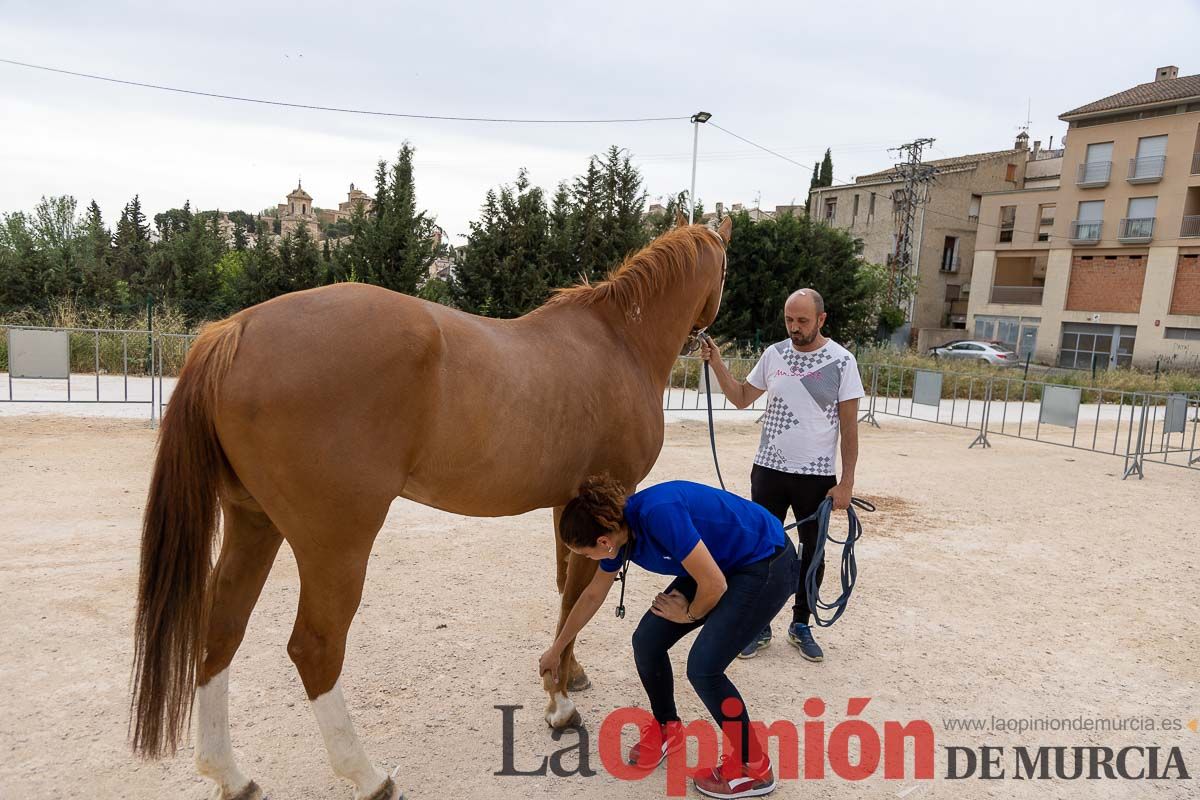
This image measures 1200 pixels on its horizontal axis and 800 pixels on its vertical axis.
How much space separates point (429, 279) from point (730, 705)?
17.6 meters

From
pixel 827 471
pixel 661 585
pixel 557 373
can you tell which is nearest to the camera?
pixel 557 373

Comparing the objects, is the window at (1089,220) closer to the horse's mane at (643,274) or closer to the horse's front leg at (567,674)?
the horse's mane at (643,274)

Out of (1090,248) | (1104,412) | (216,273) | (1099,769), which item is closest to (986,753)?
(1099,769)

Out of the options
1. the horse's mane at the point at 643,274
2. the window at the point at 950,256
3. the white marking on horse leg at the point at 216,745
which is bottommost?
the white marking on horse leg at the point at 216,745

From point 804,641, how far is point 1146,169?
36401 millimetres

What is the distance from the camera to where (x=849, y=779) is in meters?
2.67

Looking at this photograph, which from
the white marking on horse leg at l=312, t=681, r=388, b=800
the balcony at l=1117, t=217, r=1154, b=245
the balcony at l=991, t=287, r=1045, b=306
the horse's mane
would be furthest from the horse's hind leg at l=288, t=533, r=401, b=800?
the balcony at l=991, t=287, r=1045, b=306

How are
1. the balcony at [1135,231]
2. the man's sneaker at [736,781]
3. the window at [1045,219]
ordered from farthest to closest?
the window at [1045,219] → the balcony at [1135,231] → the man's sneaker at [736,781]

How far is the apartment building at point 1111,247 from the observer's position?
28812mm

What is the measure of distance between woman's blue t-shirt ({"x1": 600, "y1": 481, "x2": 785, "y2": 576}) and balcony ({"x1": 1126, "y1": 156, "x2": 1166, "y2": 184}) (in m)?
36.8

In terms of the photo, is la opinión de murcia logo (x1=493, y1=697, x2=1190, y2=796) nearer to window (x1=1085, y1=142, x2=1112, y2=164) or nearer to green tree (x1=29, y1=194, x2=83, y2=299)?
green tree (x1=29, y1=194, x2=83, y2=299)

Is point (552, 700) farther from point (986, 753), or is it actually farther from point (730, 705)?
point (986, 753)

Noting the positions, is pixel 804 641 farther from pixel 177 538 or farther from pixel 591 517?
pixel 177 538

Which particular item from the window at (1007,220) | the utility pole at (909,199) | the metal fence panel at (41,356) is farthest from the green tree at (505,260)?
the window at (1007,220)
